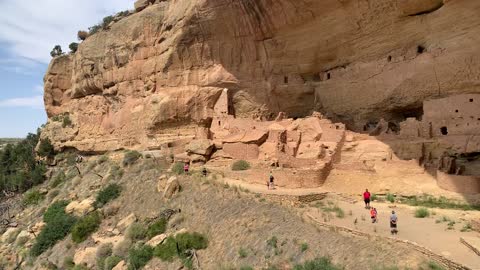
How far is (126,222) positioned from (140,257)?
10.2 feet

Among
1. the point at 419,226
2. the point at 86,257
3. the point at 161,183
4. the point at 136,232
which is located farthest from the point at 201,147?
the point at 419,226

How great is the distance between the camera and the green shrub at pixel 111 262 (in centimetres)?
1326

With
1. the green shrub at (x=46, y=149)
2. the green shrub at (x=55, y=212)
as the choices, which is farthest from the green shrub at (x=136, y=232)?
the green shrub at (x=46, y=149)

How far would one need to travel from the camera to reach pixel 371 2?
16984mm

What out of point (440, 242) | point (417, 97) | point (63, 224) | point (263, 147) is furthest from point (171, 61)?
point (440, 242)

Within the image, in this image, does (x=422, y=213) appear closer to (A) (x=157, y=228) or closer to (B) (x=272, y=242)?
(B) (x=272, y=242)

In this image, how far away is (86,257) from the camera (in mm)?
14648

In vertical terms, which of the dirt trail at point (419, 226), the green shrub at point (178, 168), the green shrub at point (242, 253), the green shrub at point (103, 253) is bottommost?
the green shrub at point (103, 253)

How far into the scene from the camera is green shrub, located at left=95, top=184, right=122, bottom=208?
17.8 meters

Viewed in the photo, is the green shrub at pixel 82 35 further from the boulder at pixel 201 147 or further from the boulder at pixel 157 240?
the boulder at pixel 157 240

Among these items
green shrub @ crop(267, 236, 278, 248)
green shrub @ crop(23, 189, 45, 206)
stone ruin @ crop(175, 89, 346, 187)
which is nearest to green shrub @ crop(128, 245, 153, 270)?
green shrub @ crop(267, 236, 278, 248)

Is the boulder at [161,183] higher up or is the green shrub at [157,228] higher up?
the boulder at [161,183]

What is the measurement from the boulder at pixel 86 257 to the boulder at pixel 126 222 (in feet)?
3.78

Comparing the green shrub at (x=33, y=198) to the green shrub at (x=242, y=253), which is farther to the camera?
the green shrub at (x=33, y=198)
